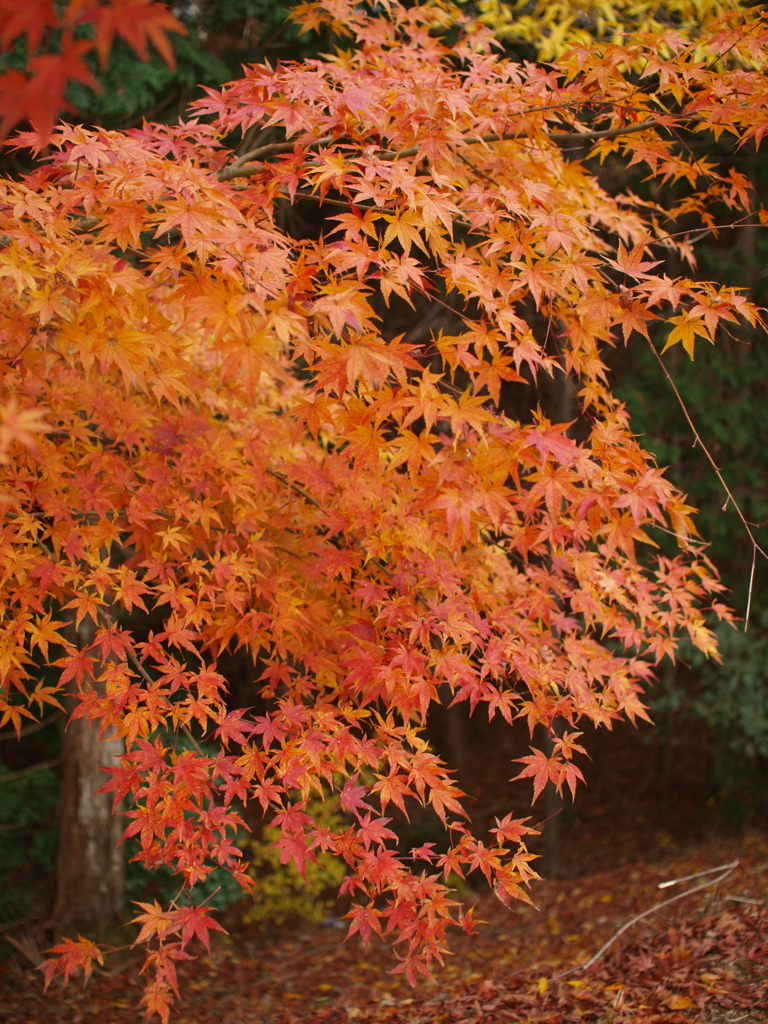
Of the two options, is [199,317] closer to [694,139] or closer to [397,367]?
[397,367]

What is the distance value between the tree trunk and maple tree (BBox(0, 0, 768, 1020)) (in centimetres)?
321

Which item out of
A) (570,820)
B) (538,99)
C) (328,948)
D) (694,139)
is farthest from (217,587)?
(570,820)

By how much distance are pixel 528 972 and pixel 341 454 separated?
11.0 ft

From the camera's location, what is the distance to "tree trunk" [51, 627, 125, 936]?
553 cm

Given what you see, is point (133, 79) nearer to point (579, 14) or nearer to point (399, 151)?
point (579, 14)

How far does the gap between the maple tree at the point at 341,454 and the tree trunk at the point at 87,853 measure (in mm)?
3209

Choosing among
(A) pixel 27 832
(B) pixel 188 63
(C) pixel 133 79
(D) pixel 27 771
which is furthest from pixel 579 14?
(A) pixel 27 832

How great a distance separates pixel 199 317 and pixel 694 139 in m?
7.44

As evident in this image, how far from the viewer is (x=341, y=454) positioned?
268 cm

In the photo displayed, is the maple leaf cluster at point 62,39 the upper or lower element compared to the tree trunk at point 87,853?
upper

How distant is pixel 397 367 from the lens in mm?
1898

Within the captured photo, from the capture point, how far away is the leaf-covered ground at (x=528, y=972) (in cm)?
345

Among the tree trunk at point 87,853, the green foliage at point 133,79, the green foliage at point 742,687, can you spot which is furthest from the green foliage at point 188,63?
the green foliage at point 742,687

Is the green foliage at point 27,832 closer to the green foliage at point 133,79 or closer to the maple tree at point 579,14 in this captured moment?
the green foliage at point 133,79
